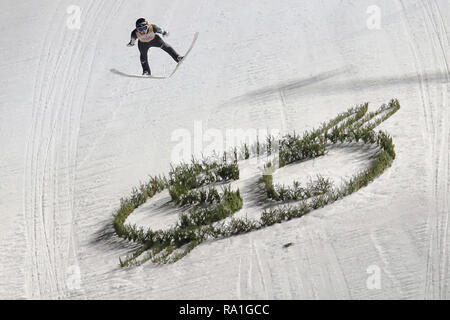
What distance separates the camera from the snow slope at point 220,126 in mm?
11586

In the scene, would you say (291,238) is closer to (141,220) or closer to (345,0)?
(141,220)

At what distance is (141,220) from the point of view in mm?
13203

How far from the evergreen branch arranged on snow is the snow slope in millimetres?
209

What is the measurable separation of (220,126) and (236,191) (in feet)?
8.02

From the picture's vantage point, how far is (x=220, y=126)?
→ 1551 cm

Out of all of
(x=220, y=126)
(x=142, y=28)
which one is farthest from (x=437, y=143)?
(x=142, y=28)

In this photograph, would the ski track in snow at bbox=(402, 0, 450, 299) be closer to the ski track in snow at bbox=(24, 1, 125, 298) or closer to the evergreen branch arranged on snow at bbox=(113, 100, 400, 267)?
the evergreen branch arranged on snow at bbox=(113, 100, 400, 267)

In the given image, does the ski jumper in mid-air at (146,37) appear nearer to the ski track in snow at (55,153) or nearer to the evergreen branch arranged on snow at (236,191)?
the ski track in snow at (55,153)

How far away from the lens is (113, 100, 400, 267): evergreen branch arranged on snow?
40.9 feet

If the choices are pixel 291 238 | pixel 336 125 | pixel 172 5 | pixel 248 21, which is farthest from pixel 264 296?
pixel 172 5

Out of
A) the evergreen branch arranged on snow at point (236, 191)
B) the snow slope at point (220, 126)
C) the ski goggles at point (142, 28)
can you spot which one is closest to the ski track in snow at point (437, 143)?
the snow slope at point (220, 126)

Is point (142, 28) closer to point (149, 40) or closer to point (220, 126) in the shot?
point (149, 40)

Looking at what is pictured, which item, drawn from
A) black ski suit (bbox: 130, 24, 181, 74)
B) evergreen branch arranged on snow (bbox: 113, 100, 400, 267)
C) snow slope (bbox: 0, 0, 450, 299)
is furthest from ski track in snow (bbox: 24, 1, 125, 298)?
black ski suit (bbox: 130, 24, 181, 74)

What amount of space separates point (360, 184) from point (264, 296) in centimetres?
280
